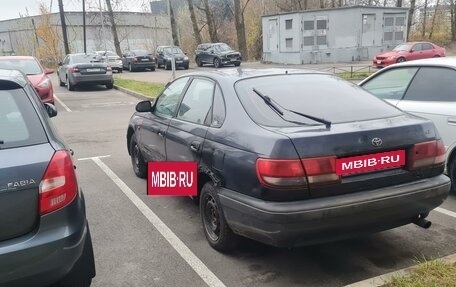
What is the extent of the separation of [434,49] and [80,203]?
90.2 ft

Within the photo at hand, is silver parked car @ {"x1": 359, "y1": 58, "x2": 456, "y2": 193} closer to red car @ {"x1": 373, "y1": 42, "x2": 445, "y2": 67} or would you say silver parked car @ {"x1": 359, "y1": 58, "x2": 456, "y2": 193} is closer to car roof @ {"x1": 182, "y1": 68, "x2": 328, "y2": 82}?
car roof @ {"x1": 182, "y1": 68, "x2": 328, "y2": 82}

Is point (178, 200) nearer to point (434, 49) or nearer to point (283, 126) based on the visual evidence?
point (283, 126)

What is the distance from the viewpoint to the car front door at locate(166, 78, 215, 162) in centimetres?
403

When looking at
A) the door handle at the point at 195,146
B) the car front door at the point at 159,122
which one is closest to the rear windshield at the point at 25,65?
the car front door at the point at 159,122

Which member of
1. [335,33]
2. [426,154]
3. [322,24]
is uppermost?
[322,24]

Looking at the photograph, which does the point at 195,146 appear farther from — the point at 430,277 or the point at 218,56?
the point at 218,56

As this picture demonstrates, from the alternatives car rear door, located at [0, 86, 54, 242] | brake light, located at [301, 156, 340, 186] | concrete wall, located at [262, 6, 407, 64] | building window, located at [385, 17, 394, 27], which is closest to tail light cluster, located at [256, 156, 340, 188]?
brake light, located at [301, 156, 340, 186]

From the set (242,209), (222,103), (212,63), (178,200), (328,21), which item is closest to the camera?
(242,209)

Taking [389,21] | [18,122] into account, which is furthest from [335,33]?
[18,122]

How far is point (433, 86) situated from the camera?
522 cm

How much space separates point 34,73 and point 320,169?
11.5 m

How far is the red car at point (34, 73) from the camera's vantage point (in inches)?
474

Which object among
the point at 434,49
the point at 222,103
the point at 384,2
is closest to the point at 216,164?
the point at 222,103

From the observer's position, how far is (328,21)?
3000 cm
